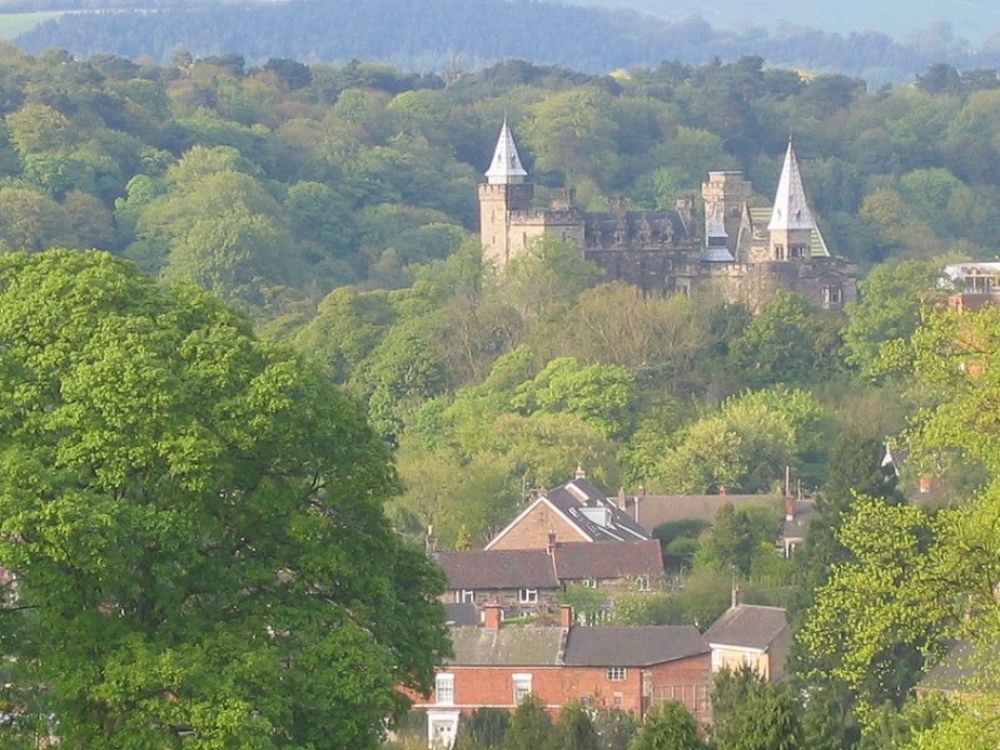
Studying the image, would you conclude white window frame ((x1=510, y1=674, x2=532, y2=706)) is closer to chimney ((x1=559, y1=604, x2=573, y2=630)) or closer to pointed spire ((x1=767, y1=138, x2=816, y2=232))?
chimney ((x1=559, y1=604, x2=573, y2=630))

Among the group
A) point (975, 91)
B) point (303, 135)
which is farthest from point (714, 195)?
point (975, 91)

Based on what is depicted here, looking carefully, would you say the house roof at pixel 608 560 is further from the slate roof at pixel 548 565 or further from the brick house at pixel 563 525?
the brick house at pixel 563 525

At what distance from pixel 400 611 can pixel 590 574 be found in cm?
3244

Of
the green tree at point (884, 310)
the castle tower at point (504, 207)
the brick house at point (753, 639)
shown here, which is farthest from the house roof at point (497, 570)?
the castle tower at point (504, 207)

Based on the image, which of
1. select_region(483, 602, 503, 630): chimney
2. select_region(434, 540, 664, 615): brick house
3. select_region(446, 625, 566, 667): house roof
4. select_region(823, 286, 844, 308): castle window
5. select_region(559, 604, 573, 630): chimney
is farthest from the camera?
select_region(823, 286, 844, 308): castle window

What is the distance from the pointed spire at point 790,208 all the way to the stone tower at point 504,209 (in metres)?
7.65

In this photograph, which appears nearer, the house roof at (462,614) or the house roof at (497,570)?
the house roof at (462,614)

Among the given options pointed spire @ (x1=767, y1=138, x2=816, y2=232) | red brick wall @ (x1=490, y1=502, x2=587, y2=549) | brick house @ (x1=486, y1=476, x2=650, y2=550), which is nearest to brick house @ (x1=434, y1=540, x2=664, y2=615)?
brick house @ (x1=486, y1=476, x2=650, y2=550)

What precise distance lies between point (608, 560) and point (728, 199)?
169 ft

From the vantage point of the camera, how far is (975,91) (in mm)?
188625

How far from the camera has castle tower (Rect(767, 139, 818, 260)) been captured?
104 meters

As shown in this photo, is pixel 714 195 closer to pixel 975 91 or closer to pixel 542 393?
pixel 542 393

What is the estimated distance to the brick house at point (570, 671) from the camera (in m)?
49.0

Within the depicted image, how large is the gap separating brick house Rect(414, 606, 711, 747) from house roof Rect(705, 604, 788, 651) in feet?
3.39
